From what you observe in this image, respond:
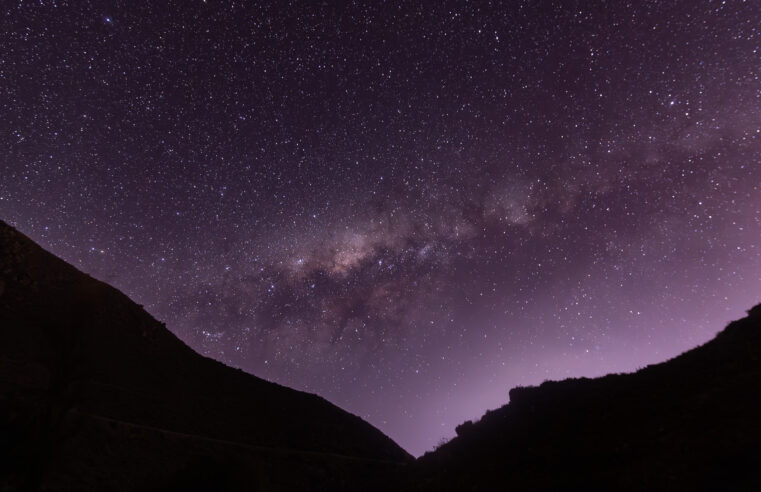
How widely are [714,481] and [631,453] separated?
8.07ft

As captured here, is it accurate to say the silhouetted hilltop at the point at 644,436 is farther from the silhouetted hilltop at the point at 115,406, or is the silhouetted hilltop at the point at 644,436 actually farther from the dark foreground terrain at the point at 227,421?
the silhouetted hilltop at the point at 115,406

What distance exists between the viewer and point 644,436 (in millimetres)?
9898

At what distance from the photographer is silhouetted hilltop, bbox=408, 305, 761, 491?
774 centimetres

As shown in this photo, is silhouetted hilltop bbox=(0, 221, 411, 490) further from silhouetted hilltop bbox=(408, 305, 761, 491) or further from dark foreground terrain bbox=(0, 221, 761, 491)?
silhouetted hilltop bbox=(408, 305, 761, 491)

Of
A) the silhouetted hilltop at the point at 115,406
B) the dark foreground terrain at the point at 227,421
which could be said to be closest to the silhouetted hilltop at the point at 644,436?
the dark foreground terrain at the point at 227,421

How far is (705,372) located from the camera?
A: 11898 millimetres

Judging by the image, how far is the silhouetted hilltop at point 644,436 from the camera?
774cm

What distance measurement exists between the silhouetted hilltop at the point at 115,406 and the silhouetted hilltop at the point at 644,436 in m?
6.43

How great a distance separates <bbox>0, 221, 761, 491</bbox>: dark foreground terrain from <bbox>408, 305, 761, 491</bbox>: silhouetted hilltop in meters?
0.05

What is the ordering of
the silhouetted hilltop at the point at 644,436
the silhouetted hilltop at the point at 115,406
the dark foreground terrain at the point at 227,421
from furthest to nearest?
the silhouetted hilltop at the point at 115,406 → the dark foreground terrain at the point at 227,421 → the silhouetted hilltop at the point at 644,436

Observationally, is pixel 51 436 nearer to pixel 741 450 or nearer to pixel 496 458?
pixel 496 458

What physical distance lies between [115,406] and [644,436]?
14.5m

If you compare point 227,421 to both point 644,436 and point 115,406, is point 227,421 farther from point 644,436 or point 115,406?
point 644,436

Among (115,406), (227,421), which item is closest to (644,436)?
(227,421)
